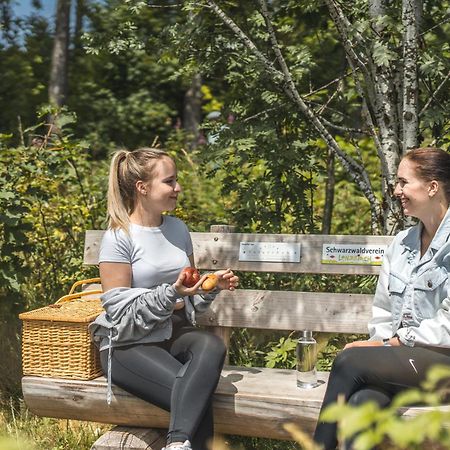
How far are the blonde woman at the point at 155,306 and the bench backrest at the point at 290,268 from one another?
1.01 feet

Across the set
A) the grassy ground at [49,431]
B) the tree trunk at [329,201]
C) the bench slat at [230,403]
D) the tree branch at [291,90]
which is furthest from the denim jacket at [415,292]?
the tree trunk at [329,201]

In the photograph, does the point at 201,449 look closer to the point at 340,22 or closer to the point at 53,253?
the point at 340,22

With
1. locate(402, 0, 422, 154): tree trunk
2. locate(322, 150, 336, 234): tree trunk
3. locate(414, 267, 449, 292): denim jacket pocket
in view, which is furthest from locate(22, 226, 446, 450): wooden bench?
locate(322, 150, 336, 234): tree trunk

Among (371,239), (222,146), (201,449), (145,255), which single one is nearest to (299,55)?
(222,146)

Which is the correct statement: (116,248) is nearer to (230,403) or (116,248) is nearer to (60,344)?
(60,344)

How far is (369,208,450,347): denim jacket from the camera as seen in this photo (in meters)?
3.06

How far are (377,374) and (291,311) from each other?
839 millimetres

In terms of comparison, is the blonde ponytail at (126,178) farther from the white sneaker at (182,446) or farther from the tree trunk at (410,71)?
the tree trunk at (410,71)

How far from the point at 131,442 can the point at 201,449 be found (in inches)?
12.5

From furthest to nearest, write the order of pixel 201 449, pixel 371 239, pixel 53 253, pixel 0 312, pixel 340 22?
pixel 53 253 < pixel 0 312 < pixel 340 22 < pixel 371 239 < pixel 201 449

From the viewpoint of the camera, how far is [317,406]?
10.4 feet

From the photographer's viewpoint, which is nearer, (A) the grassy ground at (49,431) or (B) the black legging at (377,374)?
(B) the black legging at (377,374)

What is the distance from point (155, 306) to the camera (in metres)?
3.21

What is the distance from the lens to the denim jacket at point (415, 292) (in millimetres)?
3064
